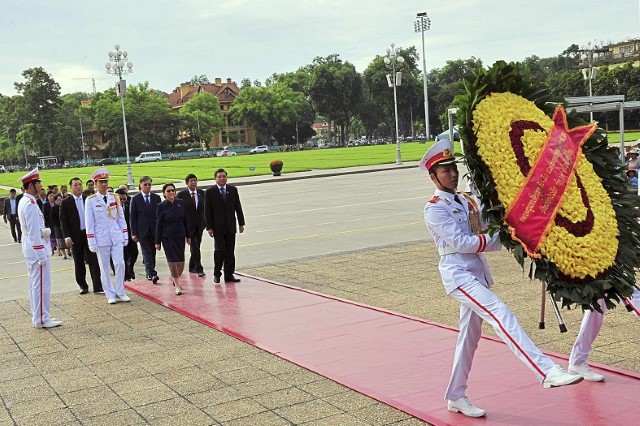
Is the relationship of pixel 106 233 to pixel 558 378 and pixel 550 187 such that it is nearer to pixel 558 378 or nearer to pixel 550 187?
pixel 550 187

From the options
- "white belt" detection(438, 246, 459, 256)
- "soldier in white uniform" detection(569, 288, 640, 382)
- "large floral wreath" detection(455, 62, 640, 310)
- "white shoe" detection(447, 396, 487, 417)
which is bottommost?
"white shoe" detection(447, 396, 487, 417)

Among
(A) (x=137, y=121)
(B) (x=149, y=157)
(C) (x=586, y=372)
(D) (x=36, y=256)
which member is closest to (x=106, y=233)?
(D) (x=36, y=256)

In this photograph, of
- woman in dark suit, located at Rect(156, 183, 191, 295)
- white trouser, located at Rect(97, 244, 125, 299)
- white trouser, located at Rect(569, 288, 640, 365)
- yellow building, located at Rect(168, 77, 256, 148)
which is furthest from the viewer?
yellow building, located at Rect(168, 77, 256, 148)

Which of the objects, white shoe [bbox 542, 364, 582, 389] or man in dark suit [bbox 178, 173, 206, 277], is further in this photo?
man in dark suit [bbox 178, 173, 206, 277]

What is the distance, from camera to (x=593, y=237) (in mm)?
4551

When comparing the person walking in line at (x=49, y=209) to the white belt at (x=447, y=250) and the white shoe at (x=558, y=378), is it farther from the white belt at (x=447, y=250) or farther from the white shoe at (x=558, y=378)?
the white shoe at (x=558, y=378)

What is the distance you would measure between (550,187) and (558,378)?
120 centimetres

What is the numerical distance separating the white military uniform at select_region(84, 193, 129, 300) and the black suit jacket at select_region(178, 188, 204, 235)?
5.83 ft

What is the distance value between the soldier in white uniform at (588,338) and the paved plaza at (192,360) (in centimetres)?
62

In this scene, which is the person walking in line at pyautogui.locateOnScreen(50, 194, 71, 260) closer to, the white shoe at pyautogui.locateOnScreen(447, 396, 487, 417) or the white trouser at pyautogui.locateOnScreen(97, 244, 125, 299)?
the white trouser at pyautogui.locateOnScreen(97, 244, 125, 299)

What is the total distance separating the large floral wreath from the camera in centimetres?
448

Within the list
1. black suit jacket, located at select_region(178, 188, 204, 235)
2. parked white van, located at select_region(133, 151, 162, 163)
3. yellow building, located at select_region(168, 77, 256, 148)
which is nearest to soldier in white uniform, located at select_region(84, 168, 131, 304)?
black suit jacket, located at select_region(178, 188, 204, 235)

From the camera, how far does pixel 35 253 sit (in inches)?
370

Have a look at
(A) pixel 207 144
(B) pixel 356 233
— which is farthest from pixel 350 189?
(A) pixel 207 144
